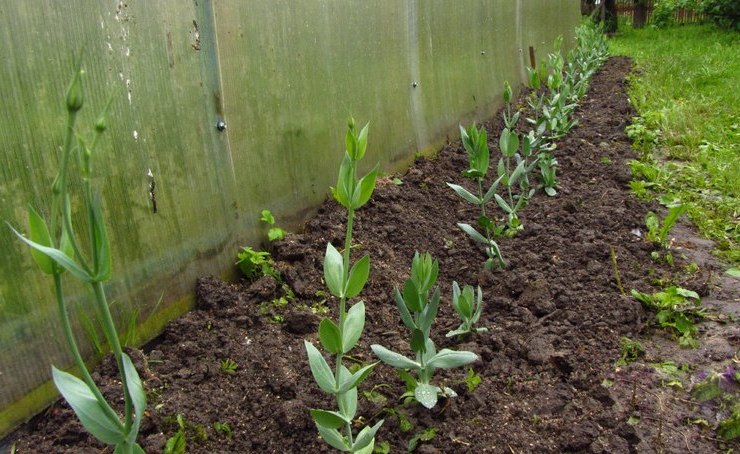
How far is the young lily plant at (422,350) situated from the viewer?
65.5 inches

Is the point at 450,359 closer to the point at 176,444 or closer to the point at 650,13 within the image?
the point at 176,444

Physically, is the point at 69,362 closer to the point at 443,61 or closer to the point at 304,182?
the point at 304,182

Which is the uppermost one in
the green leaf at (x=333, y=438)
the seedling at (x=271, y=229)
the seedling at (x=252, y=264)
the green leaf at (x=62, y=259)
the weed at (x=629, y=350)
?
the green leaf at (x=62, y=259)

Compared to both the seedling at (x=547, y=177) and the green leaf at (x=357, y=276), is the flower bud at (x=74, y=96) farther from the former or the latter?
the seedling at (x=547, y=177)

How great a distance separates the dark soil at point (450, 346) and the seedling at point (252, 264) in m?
0.07

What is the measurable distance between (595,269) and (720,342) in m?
0.57

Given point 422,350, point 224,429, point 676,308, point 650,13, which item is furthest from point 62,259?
point 650,13

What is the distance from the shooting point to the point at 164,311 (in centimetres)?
213

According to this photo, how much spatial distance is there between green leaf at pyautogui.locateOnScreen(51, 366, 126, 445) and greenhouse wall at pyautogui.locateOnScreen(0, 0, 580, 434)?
1.78 feet

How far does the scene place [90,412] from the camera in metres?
1.09

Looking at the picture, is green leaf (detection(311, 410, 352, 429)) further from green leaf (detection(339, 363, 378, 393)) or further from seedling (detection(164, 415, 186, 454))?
seedling (detection(164, 415, 186, 454))

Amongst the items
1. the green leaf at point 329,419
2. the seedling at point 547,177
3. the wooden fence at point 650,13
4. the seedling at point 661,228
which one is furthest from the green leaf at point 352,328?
the wooden fence at point 650,13

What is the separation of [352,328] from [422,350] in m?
0.30

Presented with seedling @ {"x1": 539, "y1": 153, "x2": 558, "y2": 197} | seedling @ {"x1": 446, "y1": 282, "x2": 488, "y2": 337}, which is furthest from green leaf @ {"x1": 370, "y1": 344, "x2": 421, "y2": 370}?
seedling @ {"x1": 539, "y1": 153, "x2": 558, "y2": 197}
